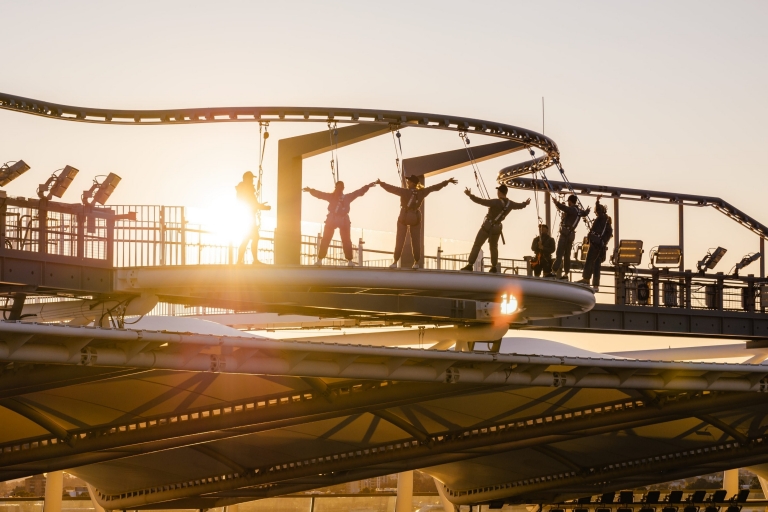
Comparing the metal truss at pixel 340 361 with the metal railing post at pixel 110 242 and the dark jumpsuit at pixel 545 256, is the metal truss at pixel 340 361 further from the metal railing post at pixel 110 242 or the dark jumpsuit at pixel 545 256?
the metal railing post at pixel 110 242

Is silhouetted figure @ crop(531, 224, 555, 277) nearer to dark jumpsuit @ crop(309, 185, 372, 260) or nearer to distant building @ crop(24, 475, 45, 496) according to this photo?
dark jumpsuit @ crop(309, 185, 372, 260)

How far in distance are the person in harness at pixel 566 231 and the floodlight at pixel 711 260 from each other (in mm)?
20830

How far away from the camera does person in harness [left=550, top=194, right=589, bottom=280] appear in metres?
36.4

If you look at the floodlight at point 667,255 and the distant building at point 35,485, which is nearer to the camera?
the floodlight at point 667,255

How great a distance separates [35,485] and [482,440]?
172ft

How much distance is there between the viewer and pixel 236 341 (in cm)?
3253

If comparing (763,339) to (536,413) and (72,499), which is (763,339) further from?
(72,499)

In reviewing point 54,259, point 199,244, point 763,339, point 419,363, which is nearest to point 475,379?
point 419,363

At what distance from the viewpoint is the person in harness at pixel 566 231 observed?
36.4 metres

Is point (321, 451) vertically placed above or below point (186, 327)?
below

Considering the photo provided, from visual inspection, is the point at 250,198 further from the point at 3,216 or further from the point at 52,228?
the point at 3,216

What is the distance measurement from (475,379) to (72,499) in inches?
1462

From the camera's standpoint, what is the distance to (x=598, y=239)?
40188 millimetres

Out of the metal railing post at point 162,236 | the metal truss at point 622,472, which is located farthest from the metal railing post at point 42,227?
the metal truss at point 622,472
